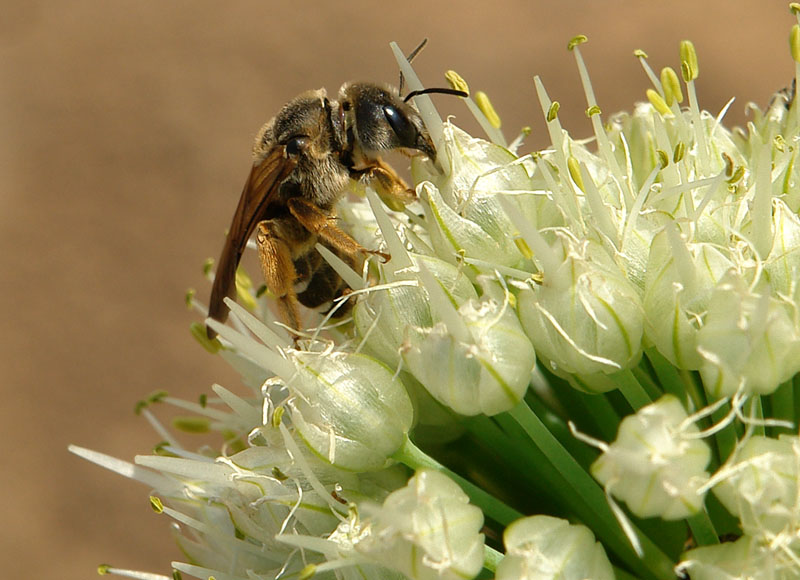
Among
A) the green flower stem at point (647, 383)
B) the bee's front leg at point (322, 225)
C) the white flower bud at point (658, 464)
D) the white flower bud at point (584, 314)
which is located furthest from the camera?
the bee's front leg at point (322, 225)

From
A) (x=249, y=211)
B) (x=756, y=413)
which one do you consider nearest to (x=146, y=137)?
(x=249, y=211)

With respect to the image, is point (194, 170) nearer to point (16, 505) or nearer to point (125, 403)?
point (125, 403)

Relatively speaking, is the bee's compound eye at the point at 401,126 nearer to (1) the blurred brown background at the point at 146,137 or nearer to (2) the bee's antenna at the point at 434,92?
(2) the bee's antenna at the point at 434,92

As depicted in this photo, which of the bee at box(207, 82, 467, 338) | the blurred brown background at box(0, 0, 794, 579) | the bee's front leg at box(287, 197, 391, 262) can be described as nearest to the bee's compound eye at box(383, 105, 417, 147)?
the bee at box(207, 82, 467, 338)

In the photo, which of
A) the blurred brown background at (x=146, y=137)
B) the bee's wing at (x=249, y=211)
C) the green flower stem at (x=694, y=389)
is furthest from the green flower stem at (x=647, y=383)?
the blurred brown background at (x=146, y=137)

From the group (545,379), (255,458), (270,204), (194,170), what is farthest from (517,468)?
(194,170)

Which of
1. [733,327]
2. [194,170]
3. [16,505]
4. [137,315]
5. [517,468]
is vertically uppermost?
[733,327]
